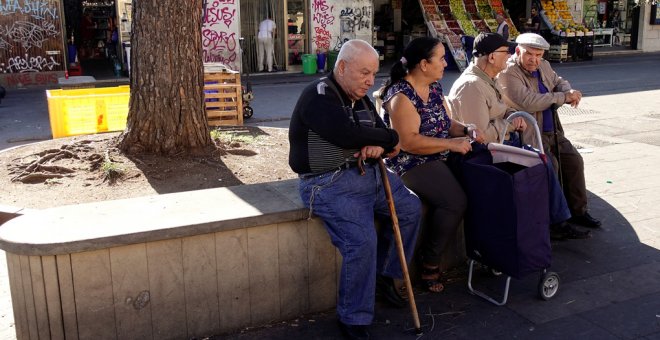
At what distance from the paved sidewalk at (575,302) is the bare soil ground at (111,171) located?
0.93 metres

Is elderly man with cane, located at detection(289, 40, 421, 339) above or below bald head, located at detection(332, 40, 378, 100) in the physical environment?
below

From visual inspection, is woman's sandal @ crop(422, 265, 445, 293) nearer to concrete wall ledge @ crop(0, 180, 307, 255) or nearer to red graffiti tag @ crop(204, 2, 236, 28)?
concrete wall ledge @ crop(0, 180, 307, 255)

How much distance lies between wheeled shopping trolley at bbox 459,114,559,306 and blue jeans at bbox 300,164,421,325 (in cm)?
68

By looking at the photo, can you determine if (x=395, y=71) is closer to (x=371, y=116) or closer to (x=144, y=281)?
(x=371, y=116)

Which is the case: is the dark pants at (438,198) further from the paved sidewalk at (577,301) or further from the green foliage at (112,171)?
the green foliage at (112,171)

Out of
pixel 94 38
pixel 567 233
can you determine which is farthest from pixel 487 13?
pixel 567 233

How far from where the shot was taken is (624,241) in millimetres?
5625

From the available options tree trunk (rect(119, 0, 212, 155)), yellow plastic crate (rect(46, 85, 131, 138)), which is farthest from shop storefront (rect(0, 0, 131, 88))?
tree trunk (rect(119, 0, 212, 155))

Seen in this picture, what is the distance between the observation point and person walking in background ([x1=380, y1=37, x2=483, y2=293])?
14.7 feet

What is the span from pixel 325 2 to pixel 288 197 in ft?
52.9

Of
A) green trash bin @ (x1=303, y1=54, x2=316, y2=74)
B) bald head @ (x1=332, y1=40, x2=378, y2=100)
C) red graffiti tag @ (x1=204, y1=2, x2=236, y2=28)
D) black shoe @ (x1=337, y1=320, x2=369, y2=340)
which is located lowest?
black shoe @ (x1=337, y1=320, x2=369, y2=340)

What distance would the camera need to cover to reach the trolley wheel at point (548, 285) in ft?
14.7

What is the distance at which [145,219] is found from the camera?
4.00 m

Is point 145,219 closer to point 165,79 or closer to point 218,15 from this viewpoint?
point 165,79
